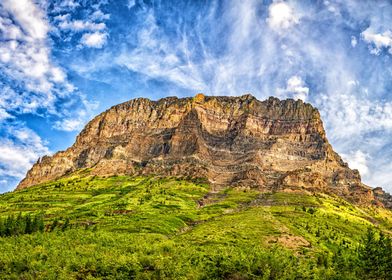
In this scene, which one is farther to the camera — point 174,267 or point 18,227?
point 18,227

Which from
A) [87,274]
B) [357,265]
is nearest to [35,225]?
[87,274]

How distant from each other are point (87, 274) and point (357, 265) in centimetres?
4643

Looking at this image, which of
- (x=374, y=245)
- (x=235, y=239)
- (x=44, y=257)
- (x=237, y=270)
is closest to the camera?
(x=237, y=270)

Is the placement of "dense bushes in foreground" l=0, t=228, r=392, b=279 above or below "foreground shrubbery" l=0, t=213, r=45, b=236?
below

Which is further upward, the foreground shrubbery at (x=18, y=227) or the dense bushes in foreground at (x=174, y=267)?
the foreground shrubbery at (x=18, y=227)

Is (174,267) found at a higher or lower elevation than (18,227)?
lower

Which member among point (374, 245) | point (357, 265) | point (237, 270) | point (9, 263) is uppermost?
point (374, 245)

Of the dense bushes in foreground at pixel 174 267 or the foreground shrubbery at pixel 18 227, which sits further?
the foreground shrubbery at pixel 18 227

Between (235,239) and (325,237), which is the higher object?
(325,237)

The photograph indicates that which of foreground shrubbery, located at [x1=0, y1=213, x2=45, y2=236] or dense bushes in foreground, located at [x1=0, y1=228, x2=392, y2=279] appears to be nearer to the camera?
dense bushes in foreground, located at [x1=0, y1=228, x2=392, y2=279]

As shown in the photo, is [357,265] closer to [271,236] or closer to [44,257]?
[44,257]

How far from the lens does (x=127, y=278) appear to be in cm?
5791

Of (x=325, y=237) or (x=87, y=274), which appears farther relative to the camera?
(x=325, y=237)

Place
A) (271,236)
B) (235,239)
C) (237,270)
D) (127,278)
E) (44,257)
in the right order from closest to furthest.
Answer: (127,278) → (237,270) → (44,257) → (235,239) → (271,236)
